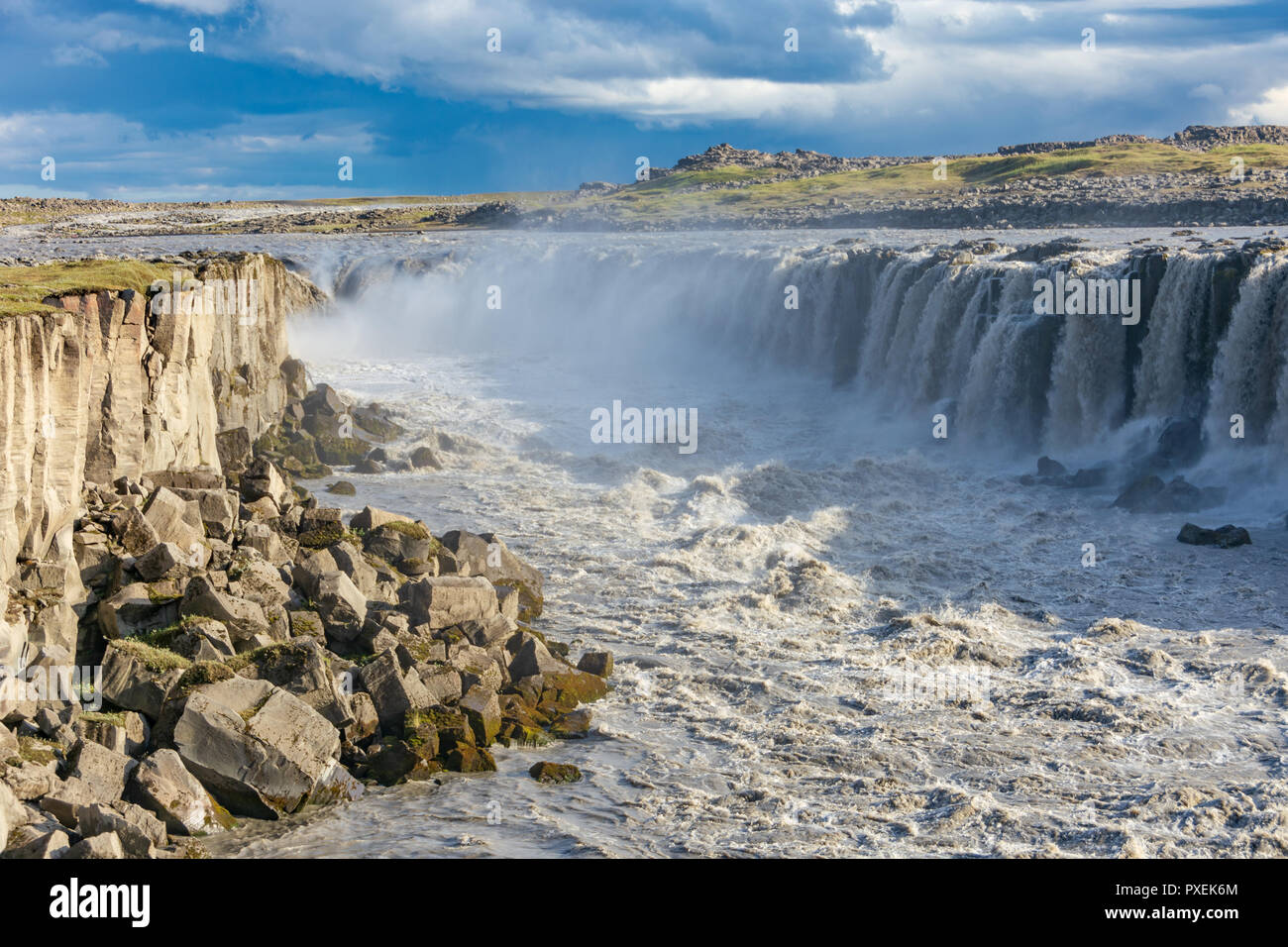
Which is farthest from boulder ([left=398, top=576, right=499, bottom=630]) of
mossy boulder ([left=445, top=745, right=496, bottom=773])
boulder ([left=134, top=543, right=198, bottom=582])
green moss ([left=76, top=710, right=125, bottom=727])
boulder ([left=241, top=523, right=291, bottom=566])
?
green moss ([left=76, top=710, right=125, bottom=727])

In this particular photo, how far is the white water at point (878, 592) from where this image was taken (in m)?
15.8

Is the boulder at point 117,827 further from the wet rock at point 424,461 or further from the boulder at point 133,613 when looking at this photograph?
the wet rock at point 424,461

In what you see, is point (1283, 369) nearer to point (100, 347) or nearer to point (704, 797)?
point (704, 797)

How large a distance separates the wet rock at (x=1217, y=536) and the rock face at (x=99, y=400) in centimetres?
2163

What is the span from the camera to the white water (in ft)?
52.0

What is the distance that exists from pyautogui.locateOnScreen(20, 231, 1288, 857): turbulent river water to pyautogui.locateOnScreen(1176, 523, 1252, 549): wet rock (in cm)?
52

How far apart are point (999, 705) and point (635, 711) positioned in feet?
18.4

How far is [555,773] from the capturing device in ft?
55.3

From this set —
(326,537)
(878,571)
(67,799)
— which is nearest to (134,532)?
(326,537)

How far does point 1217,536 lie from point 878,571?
7953 mm

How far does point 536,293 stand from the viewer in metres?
70.9

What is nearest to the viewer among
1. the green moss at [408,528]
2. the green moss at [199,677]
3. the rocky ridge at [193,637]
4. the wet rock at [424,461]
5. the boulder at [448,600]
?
the rocky ridge at [193,637]

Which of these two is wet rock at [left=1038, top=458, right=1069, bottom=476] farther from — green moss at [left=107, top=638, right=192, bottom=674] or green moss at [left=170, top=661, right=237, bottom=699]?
green moss at [left=107, top=638, right=192, bottom=674]

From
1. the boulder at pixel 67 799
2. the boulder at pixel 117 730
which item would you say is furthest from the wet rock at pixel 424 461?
the boulder at pixel 67 799
